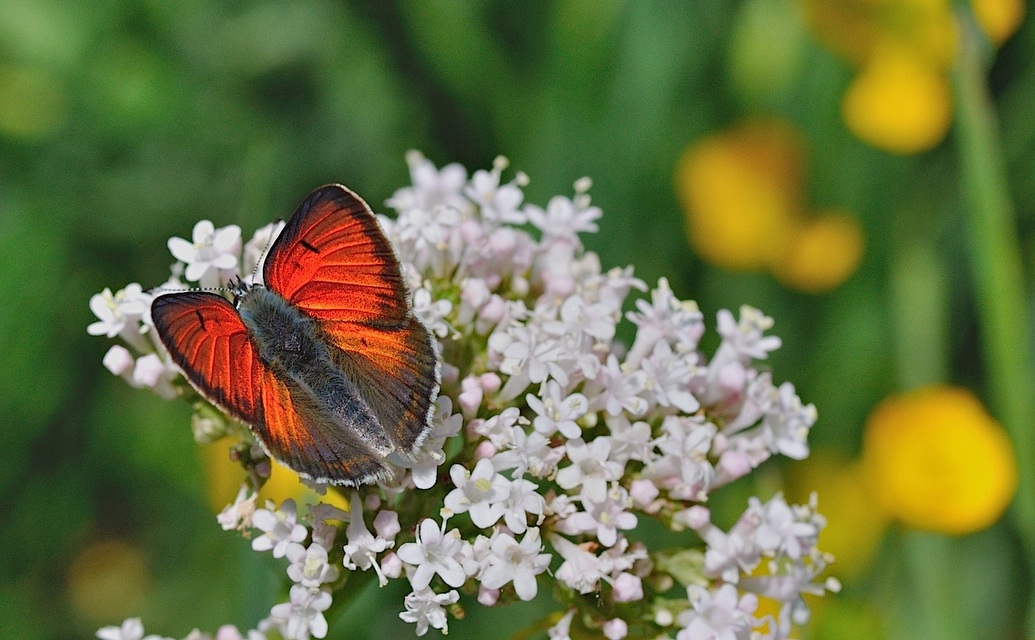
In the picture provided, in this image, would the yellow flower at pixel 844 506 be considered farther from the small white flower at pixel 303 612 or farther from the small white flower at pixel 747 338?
the small white flower at pixel 303 612

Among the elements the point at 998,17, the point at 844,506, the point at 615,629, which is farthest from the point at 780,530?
the point at 998,17

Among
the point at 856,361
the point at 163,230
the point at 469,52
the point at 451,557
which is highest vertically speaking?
the point at 469,52

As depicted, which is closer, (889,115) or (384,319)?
(384,319)

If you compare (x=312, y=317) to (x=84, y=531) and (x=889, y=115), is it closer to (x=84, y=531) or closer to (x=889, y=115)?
(x=84, y=531)

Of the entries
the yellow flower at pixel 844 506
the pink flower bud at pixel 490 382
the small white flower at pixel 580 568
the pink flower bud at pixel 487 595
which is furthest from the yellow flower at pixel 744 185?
the pink flower bud at pixel 487 595

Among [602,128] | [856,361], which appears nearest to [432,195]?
[602,128]

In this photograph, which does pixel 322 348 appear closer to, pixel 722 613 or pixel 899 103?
pixel 722 613

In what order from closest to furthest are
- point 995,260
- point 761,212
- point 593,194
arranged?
point 995,260 → point 593,194 → point 761,212
